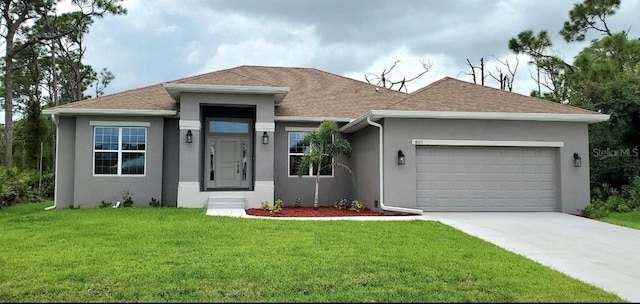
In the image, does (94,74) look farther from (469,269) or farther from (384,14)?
Result: (469,269)

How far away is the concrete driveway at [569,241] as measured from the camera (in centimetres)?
589

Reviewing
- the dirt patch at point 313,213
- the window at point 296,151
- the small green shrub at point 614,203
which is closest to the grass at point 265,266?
the dirt patch at point 313,213

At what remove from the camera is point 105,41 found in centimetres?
2845

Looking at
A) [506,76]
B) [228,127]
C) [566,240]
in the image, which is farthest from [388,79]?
[566,240]

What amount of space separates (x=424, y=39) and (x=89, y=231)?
65.5 ft

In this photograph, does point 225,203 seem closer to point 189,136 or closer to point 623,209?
point 189,136

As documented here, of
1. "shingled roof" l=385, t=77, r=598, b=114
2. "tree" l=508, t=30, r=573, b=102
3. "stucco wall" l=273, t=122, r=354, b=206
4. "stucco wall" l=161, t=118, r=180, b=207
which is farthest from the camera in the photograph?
"tree" l=508, t=30, r=573, b=102

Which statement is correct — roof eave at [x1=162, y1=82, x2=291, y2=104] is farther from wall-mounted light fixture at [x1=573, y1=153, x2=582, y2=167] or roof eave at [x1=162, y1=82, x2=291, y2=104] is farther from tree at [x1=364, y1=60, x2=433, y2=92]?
tree at [x1=364, y1=60, x2=433, y2=92]

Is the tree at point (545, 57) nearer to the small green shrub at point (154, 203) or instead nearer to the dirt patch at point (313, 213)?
the dirt patch at point (313, 213)

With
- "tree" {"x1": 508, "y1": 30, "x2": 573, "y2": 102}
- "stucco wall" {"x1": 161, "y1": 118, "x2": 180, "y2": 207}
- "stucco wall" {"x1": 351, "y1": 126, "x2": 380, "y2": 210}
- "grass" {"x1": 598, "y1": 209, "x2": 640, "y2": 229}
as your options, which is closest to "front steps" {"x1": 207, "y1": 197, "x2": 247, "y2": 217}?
"stucco wall" {"x1": 161, "y1": 118, "x2": 180, "y2": 207}

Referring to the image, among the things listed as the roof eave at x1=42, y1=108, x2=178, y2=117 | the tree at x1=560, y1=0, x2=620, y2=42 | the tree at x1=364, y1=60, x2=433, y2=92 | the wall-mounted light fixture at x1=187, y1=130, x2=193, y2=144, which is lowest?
the wall-mounted light fixture at x1=187, y1=130, x2=193, y2=144

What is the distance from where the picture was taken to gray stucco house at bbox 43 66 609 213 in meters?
12.2

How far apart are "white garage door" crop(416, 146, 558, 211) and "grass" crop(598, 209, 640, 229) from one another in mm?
1403

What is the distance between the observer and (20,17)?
22.9 metres
